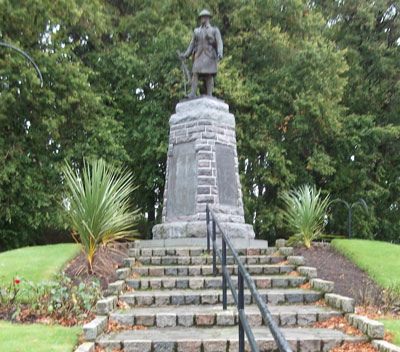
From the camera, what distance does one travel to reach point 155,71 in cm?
1747

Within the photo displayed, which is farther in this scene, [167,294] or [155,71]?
[155,71]

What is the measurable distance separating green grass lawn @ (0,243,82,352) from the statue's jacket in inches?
209

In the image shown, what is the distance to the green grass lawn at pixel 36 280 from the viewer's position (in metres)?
4.53

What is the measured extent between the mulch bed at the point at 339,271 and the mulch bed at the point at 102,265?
12.0ft

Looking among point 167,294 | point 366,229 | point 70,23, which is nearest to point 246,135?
point 366,229

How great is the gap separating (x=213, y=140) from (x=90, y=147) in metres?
5.88

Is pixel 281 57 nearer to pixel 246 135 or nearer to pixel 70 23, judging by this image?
pixel 246 135

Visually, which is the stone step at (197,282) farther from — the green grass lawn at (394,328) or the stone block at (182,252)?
the stone block at (182,252)

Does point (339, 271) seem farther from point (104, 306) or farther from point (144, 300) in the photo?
point (104, 306)

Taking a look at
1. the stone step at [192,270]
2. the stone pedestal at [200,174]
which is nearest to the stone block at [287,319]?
the stone step at [192,270]

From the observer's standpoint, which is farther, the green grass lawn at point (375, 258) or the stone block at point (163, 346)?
the green grass lawn at point (375, 258)

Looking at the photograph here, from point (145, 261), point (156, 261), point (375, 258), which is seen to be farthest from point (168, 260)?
point (375, 258)

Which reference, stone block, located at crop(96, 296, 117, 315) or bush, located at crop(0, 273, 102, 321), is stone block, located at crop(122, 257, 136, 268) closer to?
bush, located at crop(0, 273, 102, 321)

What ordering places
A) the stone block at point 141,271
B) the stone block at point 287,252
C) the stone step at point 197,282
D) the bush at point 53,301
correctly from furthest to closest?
the stone block at point 287,252 → the stone block at point 141,271 → the stone step at point 197,282 → the bush at point 53,301
